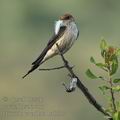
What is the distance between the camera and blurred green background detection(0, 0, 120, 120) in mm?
80938

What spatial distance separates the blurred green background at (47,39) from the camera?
266ft

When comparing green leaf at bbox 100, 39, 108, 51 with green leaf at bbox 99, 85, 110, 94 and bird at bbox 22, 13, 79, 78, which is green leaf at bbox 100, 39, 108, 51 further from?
bird at bbox 22, 13, 79, 78

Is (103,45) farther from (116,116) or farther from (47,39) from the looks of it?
(47,39)

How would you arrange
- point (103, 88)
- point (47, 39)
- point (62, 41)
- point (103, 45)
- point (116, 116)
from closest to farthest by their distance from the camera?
point (116, 116) → point (103, 88) → point (103, 45) → point (62, 41) → point (47, 39)

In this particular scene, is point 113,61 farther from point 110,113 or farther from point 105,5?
point 105,5

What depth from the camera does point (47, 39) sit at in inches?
4021

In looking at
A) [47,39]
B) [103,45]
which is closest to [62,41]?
[103,45]

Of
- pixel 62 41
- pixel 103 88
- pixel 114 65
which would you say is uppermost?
pixel 62 41

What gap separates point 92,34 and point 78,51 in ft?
28.7

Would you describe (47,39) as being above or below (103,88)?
above

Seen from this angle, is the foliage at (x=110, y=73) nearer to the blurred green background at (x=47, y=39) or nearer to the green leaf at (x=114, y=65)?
the green leaf at (x=114, y=65)

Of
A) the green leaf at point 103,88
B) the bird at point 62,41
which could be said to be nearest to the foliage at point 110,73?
the green leaf at point 103,88

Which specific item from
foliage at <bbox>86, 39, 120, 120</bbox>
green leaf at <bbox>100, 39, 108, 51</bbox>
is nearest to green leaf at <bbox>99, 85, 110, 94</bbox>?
foliage at <bbox>86, 39, 120, 120</bbox>

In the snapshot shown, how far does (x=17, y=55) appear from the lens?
106m
